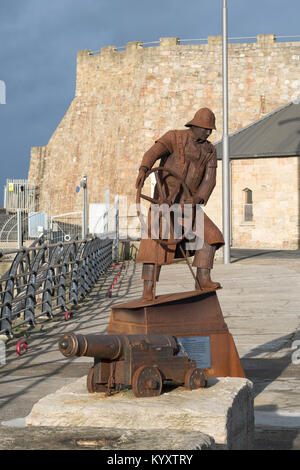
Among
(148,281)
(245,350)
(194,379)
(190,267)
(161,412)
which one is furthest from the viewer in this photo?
(245,350)

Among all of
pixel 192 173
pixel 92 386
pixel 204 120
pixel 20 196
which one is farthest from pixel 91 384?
pixel 20 196

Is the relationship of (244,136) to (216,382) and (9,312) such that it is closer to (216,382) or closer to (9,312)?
(9,312)

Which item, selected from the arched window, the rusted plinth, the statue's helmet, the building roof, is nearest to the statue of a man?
the statue's helmet

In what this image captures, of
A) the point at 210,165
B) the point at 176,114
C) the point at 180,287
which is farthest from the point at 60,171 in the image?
the point at 210,165

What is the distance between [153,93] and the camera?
50.2 m

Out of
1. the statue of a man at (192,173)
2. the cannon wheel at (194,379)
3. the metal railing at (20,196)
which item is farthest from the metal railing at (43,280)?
the metal railing at (20,196)

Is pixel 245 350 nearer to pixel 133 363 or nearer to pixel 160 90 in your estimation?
pixel 133 363

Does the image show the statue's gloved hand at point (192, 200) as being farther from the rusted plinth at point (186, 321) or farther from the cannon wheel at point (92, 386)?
the cannon wheel at point (92, 386)

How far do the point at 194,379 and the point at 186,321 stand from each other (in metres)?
1.41

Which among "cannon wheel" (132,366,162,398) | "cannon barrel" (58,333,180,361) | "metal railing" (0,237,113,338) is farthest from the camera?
"metal railing" (0,237,113,338)

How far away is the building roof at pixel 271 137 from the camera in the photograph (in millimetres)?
39213

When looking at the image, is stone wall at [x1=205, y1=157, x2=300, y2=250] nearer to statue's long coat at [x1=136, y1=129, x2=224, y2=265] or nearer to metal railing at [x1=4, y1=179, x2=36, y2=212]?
metal railing at [x1=4, y1=179, x2=36, y2=212]

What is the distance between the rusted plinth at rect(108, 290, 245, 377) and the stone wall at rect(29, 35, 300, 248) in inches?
1643

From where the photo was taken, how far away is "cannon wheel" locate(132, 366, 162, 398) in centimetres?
473
